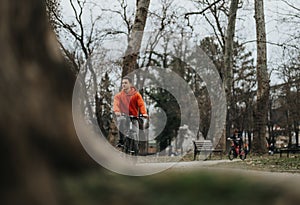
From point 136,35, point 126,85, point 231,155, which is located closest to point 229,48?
point 231,155

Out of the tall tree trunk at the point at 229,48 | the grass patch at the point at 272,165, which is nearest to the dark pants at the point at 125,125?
the grass patch at the point at 272,165

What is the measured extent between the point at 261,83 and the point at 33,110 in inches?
835

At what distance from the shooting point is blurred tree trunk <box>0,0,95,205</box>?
871 mm

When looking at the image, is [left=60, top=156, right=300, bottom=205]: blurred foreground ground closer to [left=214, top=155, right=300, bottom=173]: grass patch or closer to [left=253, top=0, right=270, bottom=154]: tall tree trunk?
[left=214, top=155, right=300, bottom=173]: grass patch

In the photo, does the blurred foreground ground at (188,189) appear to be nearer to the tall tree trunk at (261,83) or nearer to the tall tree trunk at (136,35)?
the tall tree trunk at (136,35)

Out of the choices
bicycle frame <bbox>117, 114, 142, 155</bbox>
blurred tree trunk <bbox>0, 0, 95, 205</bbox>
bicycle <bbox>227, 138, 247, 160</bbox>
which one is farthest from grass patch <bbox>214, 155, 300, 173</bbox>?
blurred tree trunk <bbox>0, 0, 95, 205</bbox>

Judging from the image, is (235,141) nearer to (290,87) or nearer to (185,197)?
(185,197)

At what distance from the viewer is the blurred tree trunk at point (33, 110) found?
0.87 m

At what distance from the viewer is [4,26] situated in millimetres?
1054

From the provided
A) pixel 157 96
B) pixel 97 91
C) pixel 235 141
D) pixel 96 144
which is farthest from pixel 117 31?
pixel 96 144

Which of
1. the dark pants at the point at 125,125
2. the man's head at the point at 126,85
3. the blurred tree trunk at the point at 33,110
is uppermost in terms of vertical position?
the man's head at the point at 126,85

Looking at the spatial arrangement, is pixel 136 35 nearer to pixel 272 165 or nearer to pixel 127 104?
pixel 272 165

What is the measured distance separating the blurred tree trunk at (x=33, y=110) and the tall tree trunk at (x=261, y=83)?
2052cm

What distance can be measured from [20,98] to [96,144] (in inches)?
14.9
